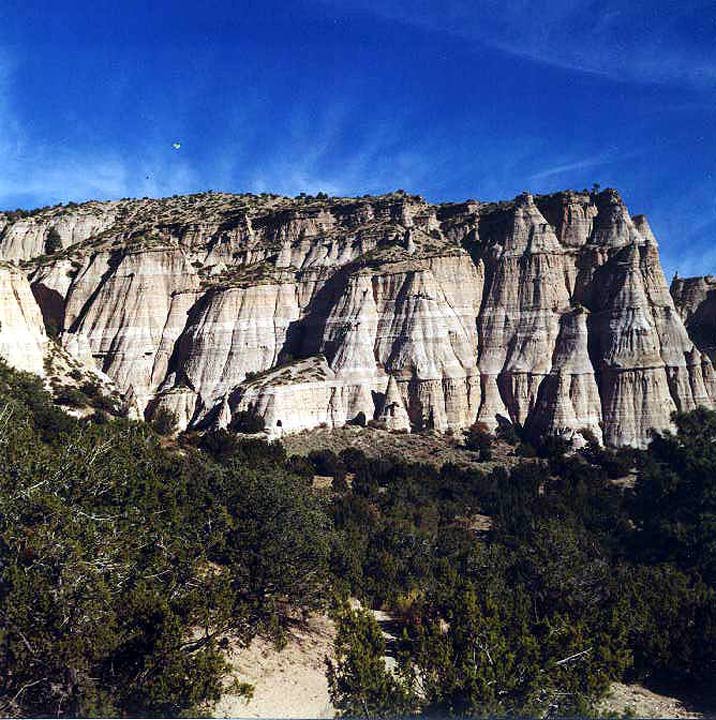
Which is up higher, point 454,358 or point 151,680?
point 454,358

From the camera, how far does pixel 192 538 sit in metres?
16.0

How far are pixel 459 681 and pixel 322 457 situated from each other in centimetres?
2837

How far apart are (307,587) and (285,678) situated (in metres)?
2.42

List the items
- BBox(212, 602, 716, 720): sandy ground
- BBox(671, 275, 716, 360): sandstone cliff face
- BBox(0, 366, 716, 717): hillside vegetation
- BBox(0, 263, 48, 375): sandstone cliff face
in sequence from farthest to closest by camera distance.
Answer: BBox(671, 275, 716, 360): sandstone cliff face → BBox(0, 263, 48, 375): sandstone cliff face → BBox(212, 602, 716, 720): sandy ground → BBox(0, 366, 716, 717): hillside vegetation

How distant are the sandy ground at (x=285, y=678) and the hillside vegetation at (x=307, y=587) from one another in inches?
24.4

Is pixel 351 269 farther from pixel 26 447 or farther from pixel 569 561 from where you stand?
pixel 26 447

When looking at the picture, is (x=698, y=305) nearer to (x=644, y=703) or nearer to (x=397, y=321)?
(x=397, y=321)

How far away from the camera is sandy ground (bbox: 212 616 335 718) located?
13.2 m

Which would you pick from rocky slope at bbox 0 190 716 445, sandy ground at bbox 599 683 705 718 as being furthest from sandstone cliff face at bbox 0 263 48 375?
sandy ground at bbox 599 683 705 718

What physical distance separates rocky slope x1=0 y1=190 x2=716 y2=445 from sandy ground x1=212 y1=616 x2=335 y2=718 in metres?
27.1

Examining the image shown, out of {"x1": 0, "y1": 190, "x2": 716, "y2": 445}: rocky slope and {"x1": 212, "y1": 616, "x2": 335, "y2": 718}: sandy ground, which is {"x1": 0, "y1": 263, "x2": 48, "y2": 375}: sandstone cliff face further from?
{"x1": 212, "y1": 616, "x2": 335, "y2": 718}: sandy ground

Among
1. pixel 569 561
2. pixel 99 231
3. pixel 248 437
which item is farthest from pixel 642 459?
pixel 99 231

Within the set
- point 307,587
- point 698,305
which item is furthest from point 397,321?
point 307,587

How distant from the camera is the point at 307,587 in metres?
16.6
